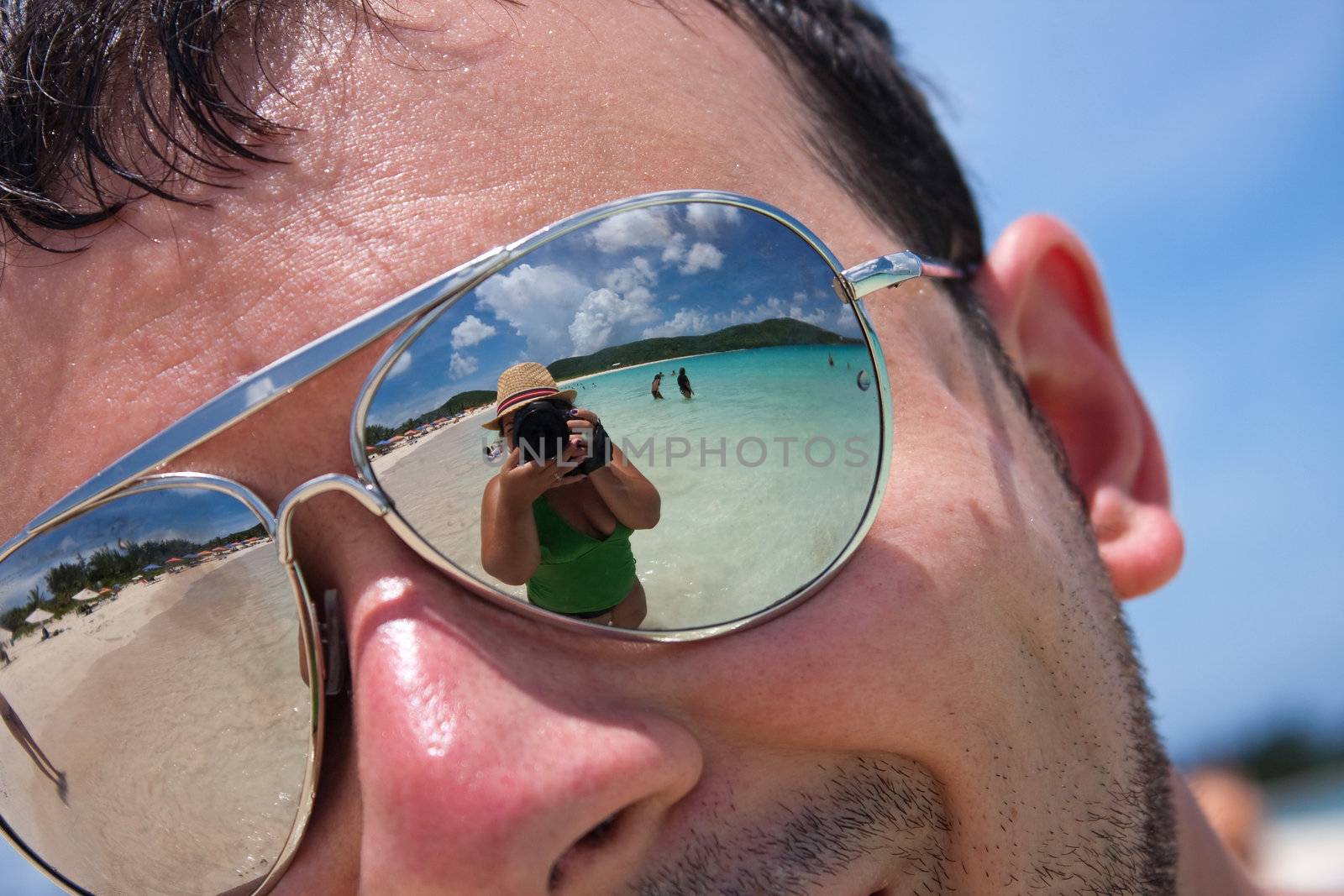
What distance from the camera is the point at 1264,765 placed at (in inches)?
598

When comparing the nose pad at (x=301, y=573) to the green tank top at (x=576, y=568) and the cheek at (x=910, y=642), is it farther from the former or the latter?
the cheek at (x=910, y=642)

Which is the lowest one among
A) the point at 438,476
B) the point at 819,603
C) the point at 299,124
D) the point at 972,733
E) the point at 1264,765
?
the point at 1264,765

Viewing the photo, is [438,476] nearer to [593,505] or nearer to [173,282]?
[593,505]

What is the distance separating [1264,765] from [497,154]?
1782cm

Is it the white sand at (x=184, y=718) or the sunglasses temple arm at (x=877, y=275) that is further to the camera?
the sunglasses temple arm at (x=877, y=275)

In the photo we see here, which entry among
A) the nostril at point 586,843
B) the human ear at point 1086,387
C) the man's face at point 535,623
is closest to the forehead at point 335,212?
the man's face at point 535,623

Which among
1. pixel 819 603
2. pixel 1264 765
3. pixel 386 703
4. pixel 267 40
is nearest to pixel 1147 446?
pixel 819 603

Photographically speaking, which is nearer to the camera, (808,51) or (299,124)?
(299,124)

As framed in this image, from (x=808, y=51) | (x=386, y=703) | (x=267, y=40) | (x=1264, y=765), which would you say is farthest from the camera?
(x=1264, y=765)

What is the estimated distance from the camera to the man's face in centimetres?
111

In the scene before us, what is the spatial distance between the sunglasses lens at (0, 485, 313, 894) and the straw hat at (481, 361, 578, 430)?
345mm

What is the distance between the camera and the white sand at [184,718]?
3.95 feet

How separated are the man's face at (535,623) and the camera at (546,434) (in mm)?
207

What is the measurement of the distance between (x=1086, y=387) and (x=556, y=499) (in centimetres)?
149
